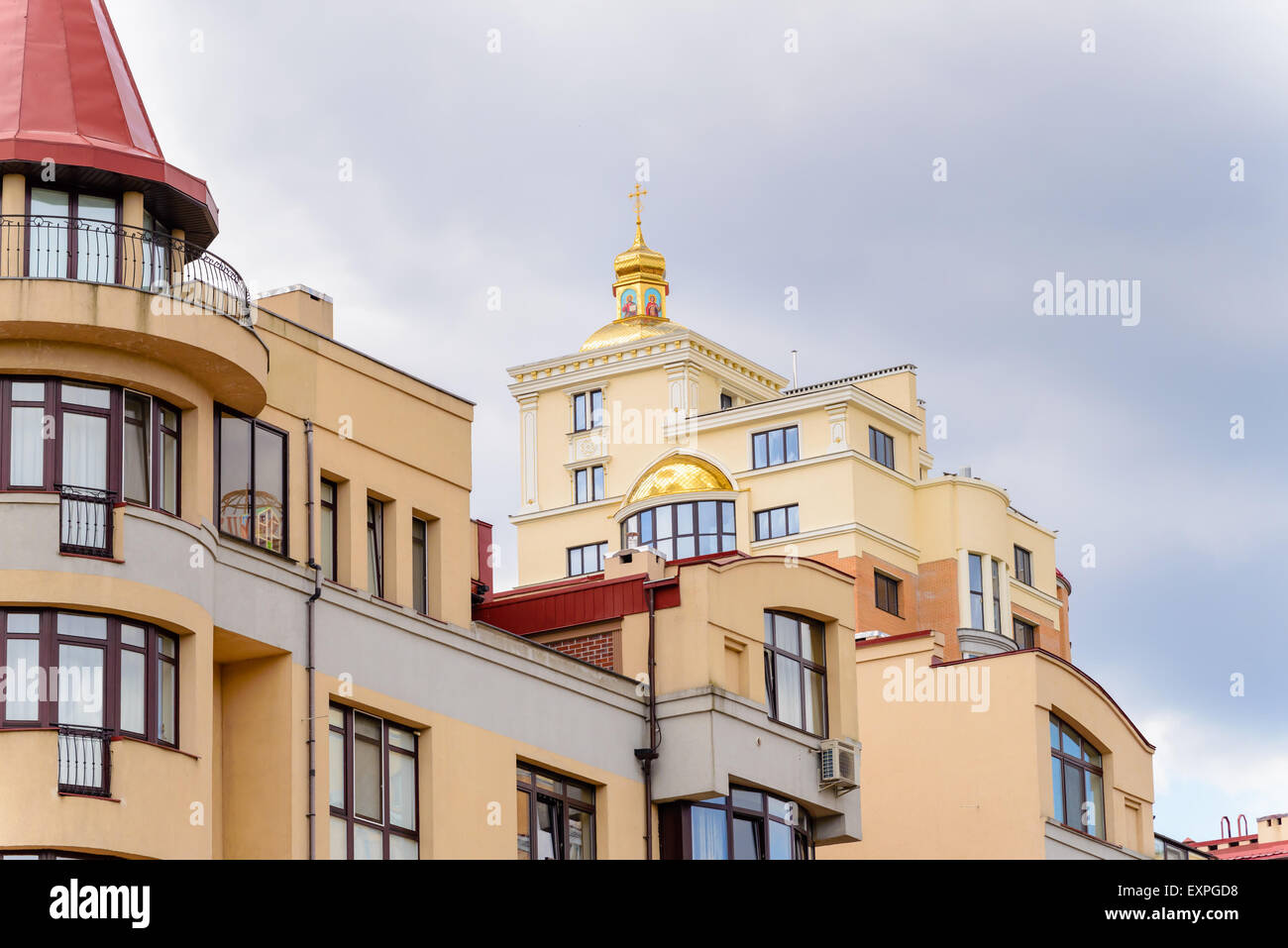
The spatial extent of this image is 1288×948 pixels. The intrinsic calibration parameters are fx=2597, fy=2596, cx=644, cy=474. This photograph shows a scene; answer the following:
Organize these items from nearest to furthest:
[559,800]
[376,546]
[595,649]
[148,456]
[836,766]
Result: [148,456] → [376,546] → [559,800] → [595,649] → [836,766]

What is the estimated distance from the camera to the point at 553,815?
38438 mm

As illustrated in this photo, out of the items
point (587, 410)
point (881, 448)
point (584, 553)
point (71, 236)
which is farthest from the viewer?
point (587, 410)

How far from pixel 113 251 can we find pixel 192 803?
733 centimetres

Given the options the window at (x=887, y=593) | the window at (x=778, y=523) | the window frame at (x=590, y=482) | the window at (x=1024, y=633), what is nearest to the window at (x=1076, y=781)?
the window at (x=887, y=593)

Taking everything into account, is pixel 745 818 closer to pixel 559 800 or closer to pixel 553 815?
pixel 559 800

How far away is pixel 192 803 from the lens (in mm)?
31625

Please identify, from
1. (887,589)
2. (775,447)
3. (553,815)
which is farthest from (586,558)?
(553,815)

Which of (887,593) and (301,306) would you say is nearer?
(301,306)

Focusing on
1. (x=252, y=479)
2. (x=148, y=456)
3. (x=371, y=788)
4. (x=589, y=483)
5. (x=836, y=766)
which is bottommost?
(x=371, y=788)

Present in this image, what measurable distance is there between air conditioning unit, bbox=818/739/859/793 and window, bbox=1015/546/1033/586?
45074 mm

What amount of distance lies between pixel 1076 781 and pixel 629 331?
45.1 metres
